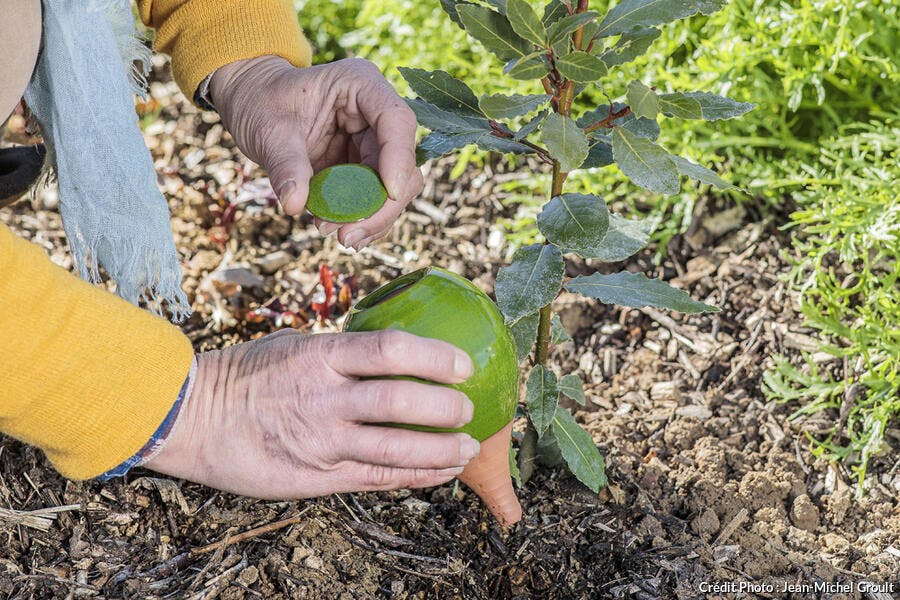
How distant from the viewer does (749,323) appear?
284 cm

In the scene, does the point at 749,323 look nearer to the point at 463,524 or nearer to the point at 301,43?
the point at 463,524

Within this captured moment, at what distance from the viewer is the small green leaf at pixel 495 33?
1723 millimetres

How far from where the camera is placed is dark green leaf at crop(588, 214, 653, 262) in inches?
75.0

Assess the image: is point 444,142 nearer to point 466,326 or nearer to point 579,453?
point 466,326

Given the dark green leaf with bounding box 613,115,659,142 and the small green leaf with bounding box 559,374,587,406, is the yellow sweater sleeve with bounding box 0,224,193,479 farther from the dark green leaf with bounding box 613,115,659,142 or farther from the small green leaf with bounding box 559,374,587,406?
the dark green leaf with bounding box 613,115,659,142

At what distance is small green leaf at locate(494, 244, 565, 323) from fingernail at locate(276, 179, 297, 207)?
1.48ft

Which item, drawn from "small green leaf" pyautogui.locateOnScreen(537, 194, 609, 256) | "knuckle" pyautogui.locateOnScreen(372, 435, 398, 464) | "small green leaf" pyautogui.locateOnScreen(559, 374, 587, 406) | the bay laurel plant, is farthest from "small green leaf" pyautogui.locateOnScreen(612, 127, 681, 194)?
"knuckle" pyautogui.locateOnScreen(372, 435, 398, 464)

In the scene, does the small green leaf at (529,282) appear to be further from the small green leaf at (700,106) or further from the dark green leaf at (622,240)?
the small green leaf at (700,106)

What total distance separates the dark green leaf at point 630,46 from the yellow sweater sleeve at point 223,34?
92 centimetres

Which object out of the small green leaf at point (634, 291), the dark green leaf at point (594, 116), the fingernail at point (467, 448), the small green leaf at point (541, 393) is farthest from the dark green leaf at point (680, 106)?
the fingernail at point (467, 448)

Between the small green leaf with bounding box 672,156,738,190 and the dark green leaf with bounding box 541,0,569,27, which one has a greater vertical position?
the dark green leaf with bounding box 541,0,569,27

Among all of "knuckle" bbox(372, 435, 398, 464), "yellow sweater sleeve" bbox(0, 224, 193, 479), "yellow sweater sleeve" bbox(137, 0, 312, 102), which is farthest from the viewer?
"yellow sweater sleeve" bbox(137, 0, 312, 102)

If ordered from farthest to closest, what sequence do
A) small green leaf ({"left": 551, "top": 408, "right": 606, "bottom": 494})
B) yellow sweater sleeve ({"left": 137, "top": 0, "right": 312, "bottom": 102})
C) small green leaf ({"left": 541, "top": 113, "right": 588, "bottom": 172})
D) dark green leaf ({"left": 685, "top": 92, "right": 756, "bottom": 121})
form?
yellow sweater sleeve ({"left": 137, "top": 0, "right": 312, "bottom": 102}) < small green leaf ({"left": 551, "top": 408, "right": 606, "bottom": 494}) < dark green leaf ({"left": 685, "top": 92, "right": 756, "bottom": 121}) < small green leaf ({"left": 541, "top": 113, "right": 588, "bottom": 172})

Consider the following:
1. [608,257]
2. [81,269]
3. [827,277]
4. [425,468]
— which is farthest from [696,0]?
[81,269]
